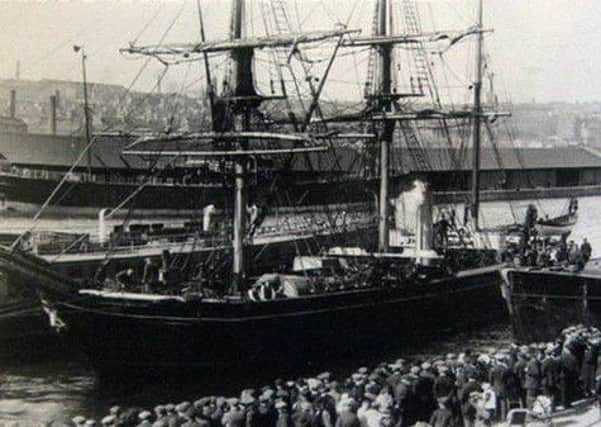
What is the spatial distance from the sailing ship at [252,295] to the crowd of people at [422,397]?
7.25 m

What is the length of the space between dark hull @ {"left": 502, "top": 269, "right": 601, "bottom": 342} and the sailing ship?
3.40 meters

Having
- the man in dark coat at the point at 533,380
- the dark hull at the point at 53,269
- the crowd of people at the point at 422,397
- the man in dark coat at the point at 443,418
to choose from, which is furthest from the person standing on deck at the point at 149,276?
the man in dark coat at the point at 443,418

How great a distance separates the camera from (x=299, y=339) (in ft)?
78.3

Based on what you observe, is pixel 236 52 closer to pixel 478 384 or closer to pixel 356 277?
pixel 356 277

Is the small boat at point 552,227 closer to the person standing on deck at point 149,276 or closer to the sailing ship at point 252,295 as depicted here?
the sailing ship at point 252,295

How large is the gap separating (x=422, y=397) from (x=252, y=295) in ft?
34.5

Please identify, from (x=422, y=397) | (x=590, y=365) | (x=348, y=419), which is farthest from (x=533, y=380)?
(x=348, y=419)

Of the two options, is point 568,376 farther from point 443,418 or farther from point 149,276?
point 149,276

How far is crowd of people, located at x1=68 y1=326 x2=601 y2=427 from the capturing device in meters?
11.8

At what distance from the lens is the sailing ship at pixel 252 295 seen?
21531 mm

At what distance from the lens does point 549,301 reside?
25156mm

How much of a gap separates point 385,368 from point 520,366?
2478 mm

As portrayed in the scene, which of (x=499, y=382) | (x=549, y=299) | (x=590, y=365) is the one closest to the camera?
(x=499, y=382)

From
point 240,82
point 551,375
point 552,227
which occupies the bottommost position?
point 551,375
